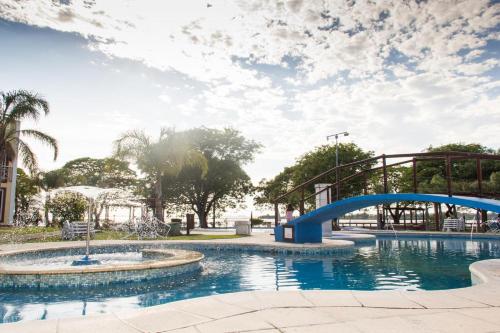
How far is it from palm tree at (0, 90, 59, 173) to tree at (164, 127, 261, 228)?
1551 cm

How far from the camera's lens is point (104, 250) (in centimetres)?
1471

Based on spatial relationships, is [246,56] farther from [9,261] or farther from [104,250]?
[9,261]

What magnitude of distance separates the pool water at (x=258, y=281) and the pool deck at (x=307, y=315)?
2.50 meters

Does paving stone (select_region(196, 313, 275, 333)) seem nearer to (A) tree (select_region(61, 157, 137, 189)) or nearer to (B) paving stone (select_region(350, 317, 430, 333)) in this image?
(B) paving stone (select_region(350, 317, 430, 333))

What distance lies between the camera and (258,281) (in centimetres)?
897

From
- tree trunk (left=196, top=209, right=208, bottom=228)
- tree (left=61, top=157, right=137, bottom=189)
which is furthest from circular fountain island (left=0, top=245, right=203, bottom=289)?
tree (left=61, top=157, right=137, bottom=189)

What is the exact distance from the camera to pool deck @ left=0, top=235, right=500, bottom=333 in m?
3.86

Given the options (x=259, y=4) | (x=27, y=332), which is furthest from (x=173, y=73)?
(x=27, y=332)

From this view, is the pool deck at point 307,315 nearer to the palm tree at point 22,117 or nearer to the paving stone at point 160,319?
the paving stone at point 160,319

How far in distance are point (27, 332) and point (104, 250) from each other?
11.7m

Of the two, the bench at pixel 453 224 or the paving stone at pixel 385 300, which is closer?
the paving stone at pixel 385 300

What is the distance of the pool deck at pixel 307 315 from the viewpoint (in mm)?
3855

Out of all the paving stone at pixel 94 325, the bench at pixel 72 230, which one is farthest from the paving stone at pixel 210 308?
the bench at pixel 72 230

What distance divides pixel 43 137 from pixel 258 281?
16.9 m
